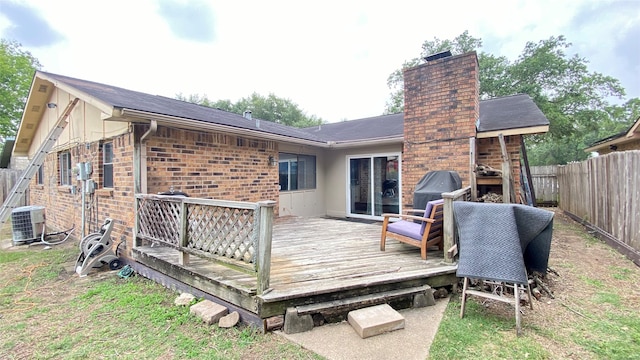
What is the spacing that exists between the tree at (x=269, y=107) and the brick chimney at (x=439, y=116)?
24005 mm

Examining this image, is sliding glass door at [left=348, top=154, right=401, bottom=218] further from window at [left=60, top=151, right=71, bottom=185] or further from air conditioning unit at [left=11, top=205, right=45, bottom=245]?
air conditioning unit at [left=11, top=205, right=45, bottom=245]

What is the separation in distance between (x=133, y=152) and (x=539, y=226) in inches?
228

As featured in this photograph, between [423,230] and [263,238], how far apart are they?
2.34 meters

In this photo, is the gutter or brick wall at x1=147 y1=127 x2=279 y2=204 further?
brick wall at x1=147 y1=127 x2=279 y2=204

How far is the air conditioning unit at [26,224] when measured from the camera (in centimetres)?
704

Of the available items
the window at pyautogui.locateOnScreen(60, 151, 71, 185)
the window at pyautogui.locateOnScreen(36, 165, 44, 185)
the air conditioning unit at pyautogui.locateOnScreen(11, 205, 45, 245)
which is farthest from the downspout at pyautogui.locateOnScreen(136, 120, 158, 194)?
the window at pyautogui.locateOnScreen(36, 165, 44, 185)

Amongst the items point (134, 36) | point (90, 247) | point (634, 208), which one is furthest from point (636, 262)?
point (134, 36)

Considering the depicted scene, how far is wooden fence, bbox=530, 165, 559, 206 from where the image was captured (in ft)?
41.0

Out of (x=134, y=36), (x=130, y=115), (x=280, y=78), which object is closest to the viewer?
(x=130, y=115)

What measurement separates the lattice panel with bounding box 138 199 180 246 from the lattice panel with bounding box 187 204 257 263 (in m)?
0.33

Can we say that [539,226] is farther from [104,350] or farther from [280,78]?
[280,78]

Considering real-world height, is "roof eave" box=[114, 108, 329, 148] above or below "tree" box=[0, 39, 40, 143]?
below

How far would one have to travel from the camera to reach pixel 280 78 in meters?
28.7

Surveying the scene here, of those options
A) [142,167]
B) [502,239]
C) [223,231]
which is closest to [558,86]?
[502,239]
